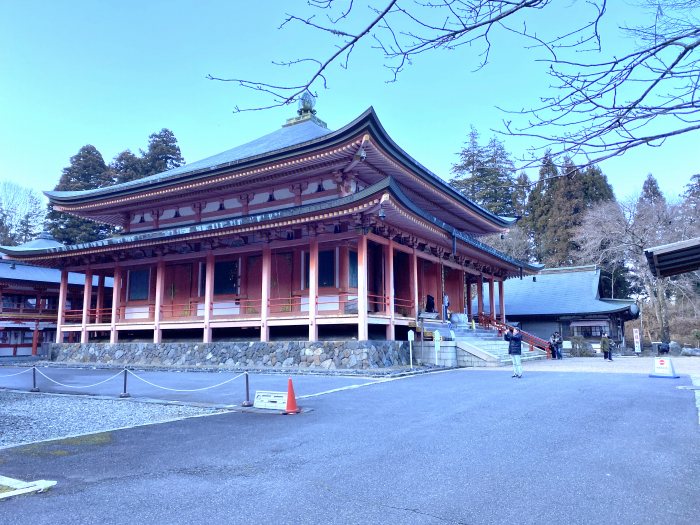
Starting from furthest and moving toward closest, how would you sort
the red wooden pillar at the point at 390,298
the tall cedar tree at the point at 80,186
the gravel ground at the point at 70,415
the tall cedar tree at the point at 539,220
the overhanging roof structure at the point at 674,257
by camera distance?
the tall cedar tree at the point at 539,220 < the tall cedar tree at the point at 80,186 < the red wooden pillar at the point at 390,298 < the gravel ground at the point at 70,415 < the overhanging roof structure at the point at 674,257

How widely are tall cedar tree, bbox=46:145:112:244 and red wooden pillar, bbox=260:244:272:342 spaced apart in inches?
1199

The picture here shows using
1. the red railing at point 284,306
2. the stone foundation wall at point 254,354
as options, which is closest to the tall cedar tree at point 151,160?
the stone foundation wall at point 254,354

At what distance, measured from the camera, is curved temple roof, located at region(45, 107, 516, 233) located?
645 inches

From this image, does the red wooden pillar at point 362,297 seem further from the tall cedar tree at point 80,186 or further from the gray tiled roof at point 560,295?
the tall cedar tree at point 80,186

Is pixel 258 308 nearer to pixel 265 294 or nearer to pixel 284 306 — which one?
pixel 284 306

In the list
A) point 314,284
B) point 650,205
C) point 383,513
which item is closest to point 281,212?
point 314,284

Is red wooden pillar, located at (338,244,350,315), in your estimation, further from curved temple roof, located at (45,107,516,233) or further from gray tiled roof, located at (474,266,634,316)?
gray tiled roof, located at (474,266,634,316)

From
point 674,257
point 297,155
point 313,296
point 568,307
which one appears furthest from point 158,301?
point 568,307

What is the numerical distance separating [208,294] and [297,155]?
22.2 ft

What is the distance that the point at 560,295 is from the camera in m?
34.6

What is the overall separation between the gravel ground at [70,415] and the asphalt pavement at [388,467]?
33.4 inches

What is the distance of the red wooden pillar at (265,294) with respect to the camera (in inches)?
718

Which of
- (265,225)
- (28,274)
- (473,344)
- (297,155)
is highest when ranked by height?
(297,155)

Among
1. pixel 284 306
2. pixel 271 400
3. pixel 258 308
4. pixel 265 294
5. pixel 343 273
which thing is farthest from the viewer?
pixel 258 308
